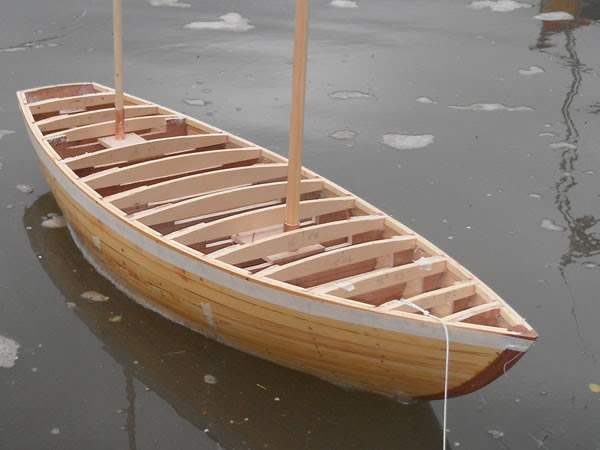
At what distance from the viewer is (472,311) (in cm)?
494

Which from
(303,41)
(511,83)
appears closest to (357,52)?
(511,83)

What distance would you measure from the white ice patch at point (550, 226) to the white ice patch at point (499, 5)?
6.88m

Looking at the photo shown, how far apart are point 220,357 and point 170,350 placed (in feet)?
1.18

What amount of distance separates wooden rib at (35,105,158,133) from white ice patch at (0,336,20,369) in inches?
88.9

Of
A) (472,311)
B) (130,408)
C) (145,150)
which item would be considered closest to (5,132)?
(145,150)

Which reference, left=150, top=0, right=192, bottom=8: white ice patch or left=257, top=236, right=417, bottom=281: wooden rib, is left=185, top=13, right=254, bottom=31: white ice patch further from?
left=257, top=236, right=417, bottom=281: wooden rib

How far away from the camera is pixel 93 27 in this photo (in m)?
12.3

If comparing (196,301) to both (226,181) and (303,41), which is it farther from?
(303,41)

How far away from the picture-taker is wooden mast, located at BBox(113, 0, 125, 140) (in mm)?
6855

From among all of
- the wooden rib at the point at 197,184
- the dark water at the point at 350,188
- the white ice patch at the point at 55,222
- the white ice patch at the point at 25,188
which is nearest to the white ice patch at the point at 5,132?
the dark water at the point at 350,188

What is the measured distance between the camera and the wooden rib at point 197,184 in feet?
20.6

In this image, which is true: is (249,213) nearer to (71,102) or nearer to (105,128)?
(105,128)

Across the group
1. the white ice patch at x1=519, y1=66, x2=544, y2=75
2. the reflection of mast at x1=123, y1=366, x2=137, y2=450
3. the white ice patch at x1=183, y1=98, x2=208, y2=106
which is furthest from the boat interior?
the white ice patch at x1=519, y1=66, x2=544, y2=75

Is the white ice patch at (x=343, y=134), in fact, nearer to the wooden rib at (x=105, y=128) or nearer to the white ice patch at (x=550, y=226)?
the wooden rib at (x=105, y=128)
